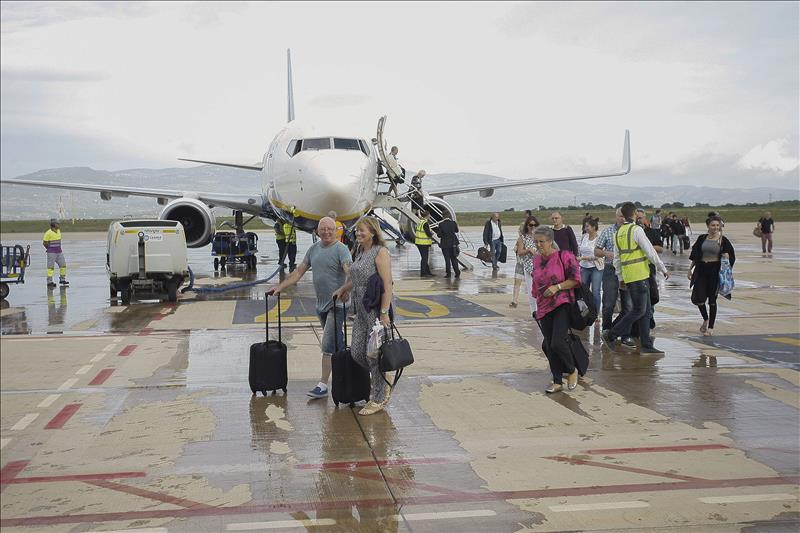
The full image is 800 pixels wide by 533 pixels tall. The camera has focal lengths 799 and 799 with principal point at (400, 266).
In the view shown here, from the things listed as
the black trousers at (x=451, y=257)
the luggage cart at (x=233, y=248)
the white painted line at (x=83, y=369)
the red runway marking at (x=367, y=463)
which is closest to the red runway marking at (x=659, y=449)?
the red runway marking at (x=367, y=463)

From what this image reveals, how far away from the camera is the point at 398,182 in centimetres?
2230

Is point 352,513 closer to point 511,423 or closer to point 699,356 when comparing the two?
point 511,423

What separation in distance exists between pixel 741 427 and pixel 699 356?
3207 mm

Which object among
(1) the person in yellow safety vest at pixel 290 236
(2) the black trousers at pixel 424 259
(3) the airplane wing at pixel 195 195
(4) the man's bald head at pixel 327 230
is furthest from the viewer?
(3) the airplane wing at pixel 195 195

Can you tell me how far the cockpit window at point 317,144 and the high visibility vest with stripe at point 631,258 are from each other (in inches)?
417

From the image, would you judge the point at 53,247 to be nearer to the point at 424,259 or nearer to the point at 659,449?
the point at 424,259

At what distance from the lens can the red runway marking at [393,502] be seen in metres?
4.79

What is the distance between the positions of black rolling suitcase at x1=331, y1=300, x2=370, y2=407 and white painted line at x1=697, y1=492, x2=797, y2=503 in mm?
3343

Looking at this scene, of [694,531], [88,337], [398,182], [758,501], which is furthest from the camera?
[398,182]

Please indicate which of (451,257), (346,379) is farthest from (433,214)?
(346,379)

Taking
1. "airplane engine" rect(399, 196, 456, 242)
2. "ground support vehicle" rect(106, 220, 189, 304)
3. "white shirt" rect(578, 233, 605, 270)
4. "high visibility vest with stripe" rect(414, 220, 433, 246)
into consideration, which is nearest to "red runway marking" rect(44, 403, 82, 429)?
"white shirt" rect(578, 233, 605, 270)

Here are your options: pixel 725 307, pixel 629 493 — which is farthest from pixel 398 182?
pixel 629 493

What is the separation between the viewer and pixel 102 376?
28.8 feet

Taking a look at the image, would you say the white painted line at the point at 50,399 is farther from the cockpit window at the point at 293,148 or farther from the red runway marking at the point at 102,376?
the cockpit window at the point at 293,148
